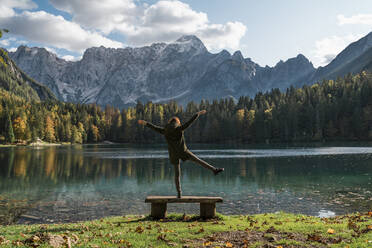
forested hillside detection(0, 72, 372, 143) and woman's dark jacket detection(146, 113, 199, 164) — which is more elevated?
forested hillside detection(0, 72, 372, 143)

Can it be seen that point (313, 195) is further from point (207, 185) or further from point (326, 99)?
point (326, 99)

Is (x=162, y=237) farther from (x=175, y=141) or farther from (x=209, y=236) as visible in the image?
(x=175, y=141)

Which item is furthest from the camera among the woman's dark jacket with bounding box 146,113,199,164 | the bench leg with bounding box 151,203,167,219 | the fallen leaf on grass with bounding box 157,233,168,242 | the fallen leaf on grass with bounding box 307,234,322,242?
the bench leg with bounding box 151,203,167,219

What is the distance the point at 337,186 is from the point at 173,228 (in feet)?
91.4

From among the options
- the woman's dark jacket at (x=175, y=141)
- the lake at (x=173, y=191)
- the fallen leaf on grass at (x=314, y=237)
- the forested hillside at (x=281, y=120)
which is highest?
the forested hillside at (x=281, y=120)

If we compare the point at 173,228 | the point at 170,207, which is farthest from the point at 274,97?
the point at 173,228

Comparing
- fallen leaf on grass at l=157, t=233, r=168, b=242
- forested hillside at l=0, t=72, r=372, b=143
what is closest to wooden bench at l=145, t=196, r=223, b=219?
fallen leaf on grass at l=157, t=233, r=168, b=242

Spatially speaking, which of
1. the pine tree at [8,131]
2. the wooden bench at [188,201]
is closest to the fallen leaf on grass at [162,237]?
the wooden bench at [188,201]

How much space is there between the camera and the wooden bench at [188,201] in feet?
52.5

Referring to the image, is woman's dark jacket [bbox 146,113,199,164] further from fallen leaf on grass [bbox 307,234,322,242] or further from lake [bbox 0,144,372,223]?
lake [bbox 0,144,372,223]

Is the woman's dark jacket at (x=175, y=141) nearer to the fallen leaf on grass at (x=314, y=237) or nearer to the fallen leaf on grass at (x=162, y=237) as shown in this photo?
the fallen leaf on grass at (x=162, y=237)

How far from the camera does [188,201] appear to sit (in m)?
16.0

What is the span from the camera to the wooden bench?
630 inches

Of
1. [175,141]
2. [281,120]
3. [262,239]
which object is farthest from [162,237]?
[281,120]
